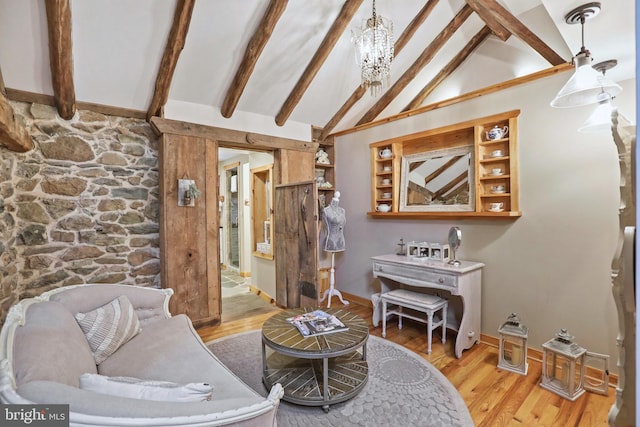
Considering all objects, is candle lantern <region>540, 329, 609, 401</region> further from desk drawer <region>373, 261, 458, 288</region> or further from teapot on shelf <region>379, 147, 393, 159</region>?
teapot on shelf <region>379, 147, 393, 159</region>

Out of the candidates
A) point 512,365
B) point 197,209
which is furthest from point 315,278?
point 512,365

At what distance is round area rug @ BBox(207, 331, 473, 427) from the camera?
1.90 meters

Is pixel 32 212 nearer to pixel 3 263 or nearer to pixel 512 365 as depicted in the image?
pixel 3 263

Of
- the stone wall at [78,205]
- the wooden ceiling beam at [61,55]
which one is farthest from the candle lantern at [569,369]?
the wooden ceiling beam at [61,55]

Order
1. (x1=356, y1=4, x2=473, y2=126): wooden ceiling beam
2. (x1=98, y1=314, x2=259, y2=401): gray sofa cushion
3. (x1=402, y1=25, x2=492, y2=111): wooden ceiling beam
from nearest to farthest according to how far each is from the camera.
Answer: (x1=98, y1=314, x2=259, y2=401): gray sofa cushion
(x1=356, y1=4, x2=473, y2=126): wooden ceiling beam
(x1=402, y1=25, x2=492, y2=111): wooden ceiling beam

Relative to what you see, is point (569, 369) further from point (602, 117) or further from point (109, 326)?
point (109, 326)

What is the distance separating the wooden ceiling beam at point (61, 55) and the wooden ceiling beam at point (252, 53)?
1.37 m

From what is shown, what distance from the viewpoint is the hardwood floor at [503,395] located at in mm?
1927

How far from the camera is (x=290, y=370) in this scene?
231cm

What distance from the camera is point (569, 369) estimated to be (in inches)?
84.1

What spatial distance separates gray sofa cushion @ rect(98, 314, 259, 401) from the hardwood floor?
5.29ft

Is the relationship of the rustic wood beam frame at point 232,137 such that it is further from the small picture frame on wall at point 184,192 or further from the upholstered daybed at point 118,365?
the upholstered daybed at point 118,365

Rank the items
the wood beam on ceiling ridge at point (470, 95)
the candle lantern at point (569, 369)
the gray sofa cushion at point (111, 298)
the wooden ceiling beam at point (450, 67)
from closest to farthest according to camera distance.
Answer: the gray sofa cushion at point (111, 298) → the candle lantern at point (569, 369) → the wood beam on ceiling ridge at point (470, 95) → the wooden ceiling beam at point (450, 67)

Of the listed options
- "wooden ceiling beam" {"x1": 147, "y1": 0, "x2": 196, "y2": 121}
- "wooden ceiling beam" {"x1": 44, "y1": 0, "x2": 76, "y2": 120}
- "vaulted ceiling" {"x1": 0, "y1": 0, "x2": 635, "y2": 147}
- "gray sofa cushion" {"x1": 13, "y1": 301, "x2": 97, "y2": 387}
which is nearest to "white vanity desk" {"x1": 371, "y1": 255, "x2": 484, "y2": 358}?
"vaulted ceiling" {"x1": 0, "y1": 0, "x2": 635, "y2": 147}
